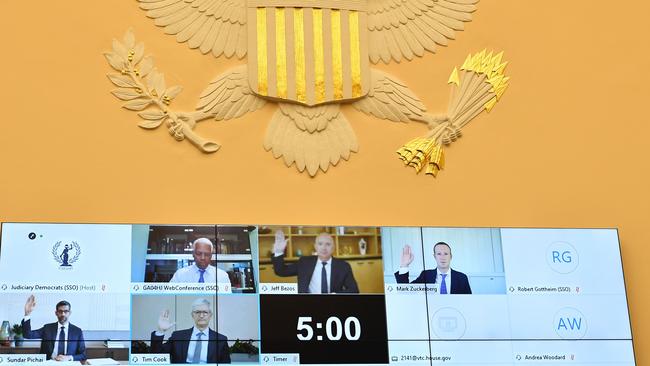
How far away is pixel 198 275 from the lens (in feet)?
23.2

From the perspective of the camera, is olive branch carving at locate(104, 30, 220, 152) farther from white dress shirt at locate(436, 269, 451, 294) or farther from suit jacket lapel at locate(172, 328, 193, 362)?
white dress shirt at locate(436, 269, 451, 294)

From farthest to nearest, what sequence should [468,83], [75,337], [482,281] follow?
1. [468,83]
2. [482,281]
3. [75,337]

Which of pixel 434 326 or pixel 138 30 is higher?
pixel 138 30

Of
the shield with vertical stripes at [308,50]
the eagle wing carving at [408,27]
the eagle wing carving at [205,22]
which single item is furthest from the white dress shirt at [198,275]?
the eagle wing carving at [408,27]

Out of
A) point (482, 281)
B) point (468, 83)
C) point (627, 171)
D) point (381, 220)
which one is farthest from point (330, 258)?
point (627, 171)

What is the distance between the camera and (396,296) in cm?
718

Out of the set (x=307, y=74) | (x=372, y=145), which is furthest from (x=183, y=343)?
(x=307, y=74)

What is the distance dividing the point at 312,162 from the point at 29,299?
2016 millimetres

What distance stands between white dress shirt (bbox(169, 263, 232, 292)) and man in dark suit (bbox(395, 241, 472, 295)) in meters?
1.11

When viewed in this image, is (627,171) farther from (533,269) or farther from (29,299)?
(29,299)

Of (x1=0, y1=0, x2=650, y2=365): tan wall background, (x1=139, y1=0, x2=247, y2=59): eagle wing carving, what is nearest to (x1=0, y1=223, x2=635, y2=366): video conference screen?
(x1=0, y1=0, x2=650, y2=365): tan wall background

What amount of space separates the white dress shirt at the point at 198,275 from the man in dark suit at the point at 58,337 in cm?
68

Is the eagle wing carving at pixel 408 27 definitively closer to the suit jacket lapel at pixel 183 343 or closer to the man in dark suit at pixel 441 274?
the man in dark suit at pixel 441 274

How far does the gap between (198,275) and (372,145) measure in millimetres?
1506
